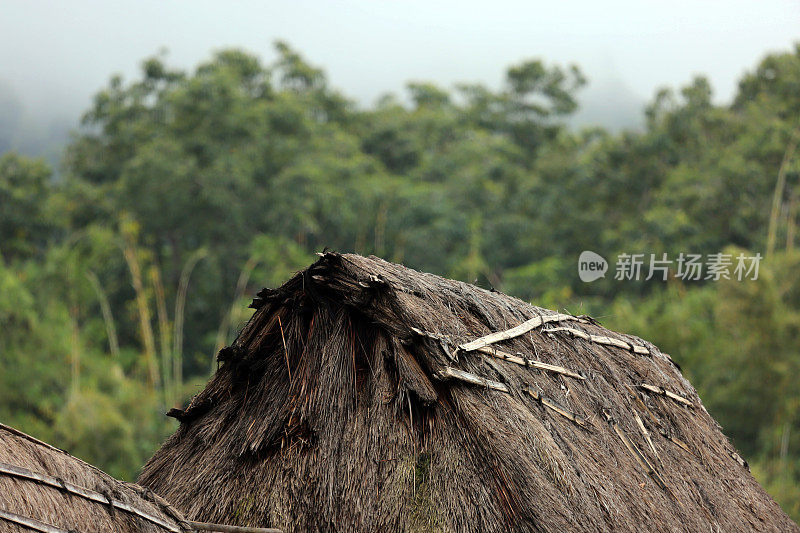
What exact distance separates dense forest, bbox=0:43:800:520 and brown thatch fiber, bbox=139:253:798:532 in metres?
9.89

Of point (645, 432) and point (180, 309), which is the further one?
point (180, 309)

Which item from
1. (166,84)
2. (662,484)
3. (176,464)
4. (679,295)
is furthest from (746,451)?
(166,84)

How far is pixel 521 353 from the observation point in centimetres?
331

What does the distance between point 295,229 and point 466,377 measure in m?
14.7

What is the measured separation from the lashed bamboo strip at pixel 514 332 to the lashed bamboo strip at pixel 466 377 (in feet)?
0.39

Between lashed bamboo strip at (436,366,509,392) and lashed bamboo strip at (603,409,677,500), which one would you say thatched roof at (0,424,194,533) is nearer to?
lashed bamboo strip at (436,366,509,392)

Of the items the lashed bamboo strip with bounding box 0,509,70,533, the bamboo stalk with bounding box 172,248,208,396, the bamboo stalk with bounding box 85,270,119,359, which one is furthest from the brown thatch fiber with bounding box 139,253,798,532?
the bamboo stalk with bounding box 172,248,208,396

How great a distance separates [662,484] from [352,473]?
4.31 ft

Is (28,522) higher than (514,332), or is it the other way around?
(514,332)

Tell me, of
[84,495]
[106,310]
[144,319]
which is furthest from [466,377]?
[106,310]

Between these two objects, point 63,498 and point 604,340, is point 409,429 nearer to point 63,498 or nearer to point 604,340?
point 63,498

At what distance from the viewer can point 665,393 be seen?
13.1 ft

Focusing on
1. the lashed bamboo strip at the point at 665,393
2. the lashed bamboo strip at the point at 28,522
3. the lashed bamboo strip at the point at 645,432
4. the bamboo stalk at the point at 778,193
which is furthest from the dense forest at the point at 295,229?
the lashed bamboo strip at the point at 28,522

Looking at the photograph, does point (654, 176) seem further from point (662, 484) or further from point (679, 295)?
point (662, 484)
